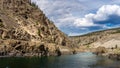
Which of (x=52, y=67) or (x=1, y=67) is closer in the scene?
(x=1, y=67)

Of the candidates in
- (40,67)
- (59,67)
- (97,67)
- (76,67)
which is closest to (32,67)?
(40,67)

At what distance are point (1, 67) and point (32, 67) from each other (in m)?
14.6

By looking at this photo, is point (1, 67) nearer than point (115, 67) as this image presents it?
Yes

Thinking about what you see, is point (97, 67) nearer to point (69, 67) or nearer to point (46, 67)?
point (69, 67)

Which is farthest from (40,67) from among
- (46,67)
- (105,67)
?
(105,67)

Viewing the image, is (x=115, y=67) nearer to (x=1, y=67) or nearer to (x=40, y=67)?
(x=40, y=67)

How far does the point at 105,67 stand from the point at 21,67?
135 ft

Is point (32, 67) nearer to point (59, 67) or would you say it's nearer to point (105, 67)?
point (59, 67)

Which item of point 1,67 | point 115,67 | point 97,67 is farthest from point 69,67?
point 1,67

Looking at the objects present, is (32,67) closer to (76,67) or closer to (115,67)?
(76,67)

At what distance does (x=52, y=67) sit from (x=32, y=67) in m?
10.1

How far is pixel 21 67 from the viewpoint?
12606 cm

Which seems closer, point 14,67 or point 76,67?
point 14,67

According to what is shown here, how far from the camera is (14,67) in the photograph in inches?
4931
